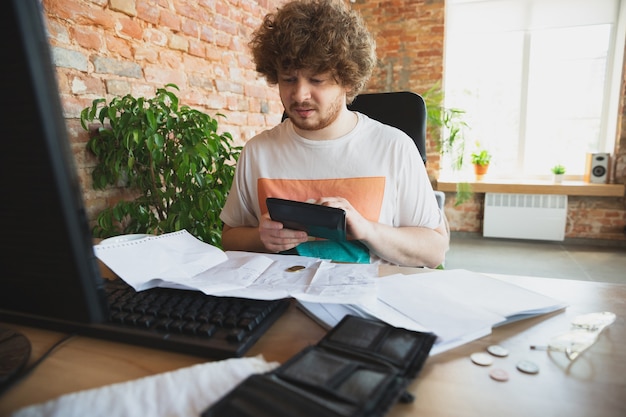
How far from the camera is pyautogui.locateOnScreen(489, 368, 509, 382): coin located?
0.45 metres

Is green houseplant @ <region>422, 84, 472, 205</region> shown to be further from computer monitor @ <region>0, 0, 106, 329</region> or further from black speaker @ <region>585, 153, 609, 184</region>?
computer monitor @ <region>0, 0, 106, 329</region>

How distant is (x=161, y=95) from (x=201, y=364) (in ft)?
4.29

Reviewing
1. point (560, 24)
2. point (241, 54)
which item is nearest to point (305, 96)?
point (241, 54)

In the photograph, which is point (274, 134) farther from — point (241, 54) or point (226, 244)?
point (241, 54)

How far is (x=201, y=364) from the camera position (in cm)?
48

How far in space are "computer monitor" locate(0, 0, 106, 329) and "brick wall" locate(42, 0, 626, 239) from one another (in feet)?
4.16

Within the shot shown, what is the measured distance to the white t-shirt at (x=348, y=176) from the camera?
4.00 ft

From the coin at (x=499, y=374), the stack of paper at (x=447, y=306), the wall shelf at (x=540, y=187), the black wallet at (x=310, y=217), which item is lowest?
the wall shelf at (x=540, y=187)

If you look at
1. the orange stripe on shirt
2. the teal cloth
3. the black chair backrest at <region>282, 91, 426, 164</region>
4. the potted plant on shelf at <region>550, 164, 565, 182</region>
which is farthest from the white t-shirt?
the potted plant on shelf at <region>550, 164, 565, 182</region>

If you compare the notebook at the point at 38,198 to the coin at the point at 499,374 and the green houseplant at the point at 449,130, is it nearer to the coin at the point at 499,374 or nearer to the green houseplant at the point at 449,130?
the coin at the point at 499,374

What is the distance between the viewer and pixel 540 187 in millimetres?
4012

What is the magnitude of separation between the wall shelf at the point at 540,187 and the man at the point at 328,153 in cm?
320

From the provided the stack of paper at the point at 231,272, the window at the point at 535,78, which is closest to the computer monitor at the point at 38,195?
the stack of paper at the point at 231,272

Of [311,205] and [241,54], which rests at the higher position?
[241,54]
